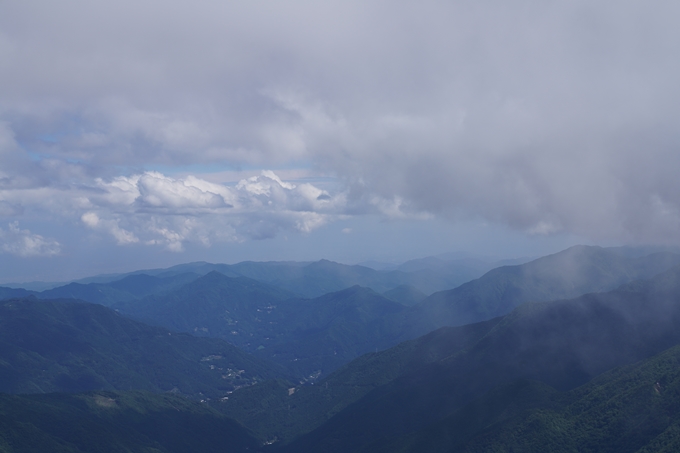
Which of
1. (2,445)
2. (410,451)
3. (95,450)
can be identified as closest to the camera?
(2,445)

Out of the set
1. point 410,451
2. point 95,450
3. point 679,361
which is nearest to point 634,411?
point 679,361

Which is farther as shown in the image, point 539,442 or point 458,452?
point 458,452

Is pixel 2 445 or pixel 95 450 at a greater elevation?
pixel 2 445

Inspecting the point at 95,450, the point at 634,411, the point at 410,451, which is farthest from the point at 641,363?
the point at 95,450

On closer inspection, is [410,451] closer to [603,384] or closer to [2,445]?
[603,384]

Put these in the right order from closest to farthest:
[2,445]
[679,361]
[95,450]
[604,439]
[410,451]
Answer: [604,439]
[679,361]
[2,445]
[410,451]
[95,450]

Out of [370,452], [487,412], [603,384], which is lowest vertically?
[370,452]

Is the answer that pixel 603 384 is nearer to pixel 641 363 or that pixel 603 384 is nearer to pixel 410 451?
pixel 641 363

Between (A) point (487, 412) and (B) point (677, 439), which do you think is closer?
(B) point (677, 439)

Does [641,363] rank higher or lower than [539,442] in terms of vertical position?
higher
